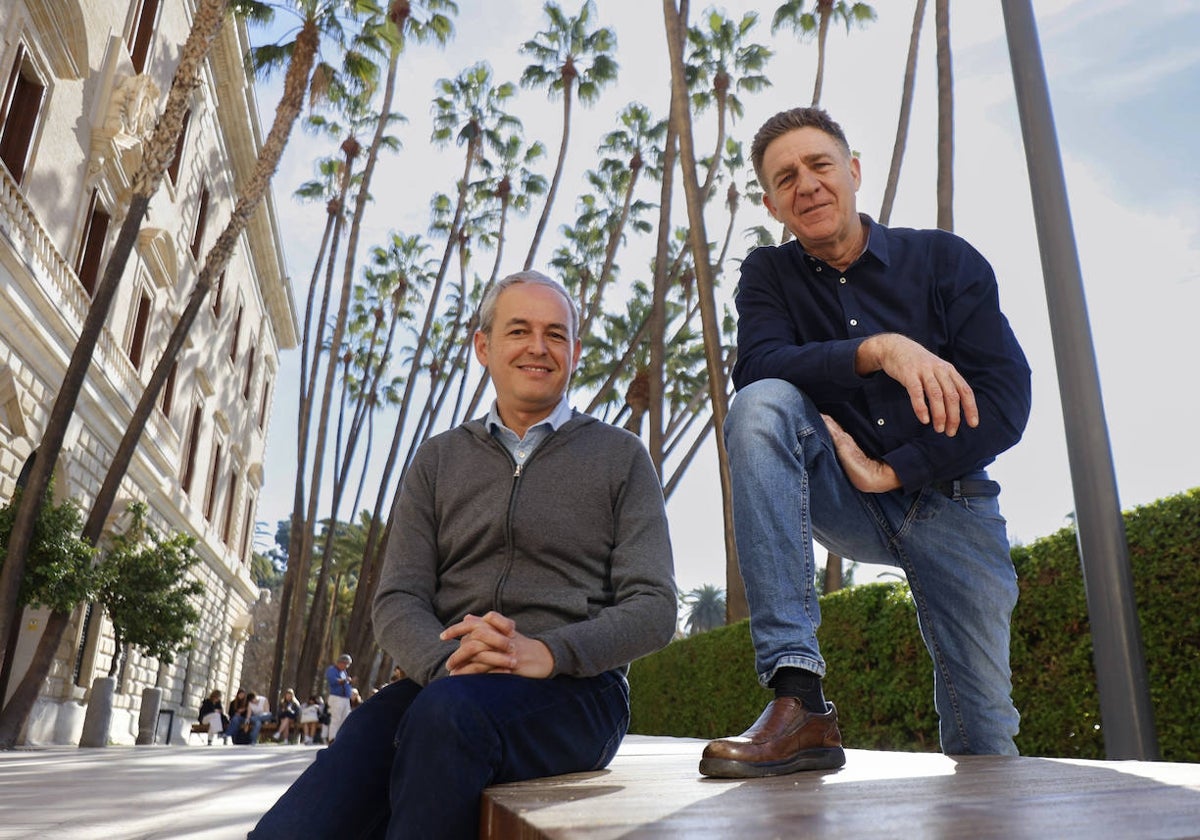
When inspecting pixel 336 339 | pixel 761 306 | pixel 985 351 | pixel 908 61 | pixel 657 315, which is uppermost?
pixel 908 61

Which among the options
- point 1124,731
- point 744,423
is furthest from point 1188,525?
point 744,423

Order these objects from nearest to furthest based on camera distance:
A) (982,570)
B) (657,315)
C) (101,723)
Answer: (982,570) → (101,723) → (657,315)

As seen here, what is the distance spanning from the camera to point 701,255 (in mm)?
15680

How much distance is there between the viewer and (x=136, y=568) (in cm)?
1541

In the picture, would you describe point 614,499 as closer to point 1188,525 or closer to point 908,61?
point 1188,525

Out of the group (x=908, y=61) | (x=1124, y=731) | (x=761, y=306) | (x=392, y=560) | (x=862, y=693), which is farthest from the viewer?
(x=908, y=61)

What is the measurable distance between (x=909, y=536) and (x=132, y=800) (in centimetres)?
451

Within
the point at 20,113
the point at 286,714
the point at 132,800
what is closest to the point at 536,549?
the point at 132,800

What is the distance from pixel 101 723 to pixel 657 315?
1212 cm

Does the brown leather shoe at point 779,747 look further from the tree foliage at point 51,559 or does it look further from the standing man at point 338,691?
the standing man at point 338,691

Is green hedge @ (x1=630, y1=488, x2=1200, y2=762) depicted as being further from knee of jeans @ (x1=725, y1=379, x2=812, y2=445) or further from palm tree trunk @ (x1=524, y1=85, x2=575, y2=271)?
palm tree trunk @ (x1=524, y1=85, x2=575, y2=271)

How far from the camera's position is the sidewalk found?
12.2 feet

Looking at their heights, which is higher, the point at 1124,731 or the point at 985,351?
the point at 985,351

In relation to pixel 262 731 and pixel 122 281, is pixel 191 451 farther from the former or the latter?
pixel 122 281
